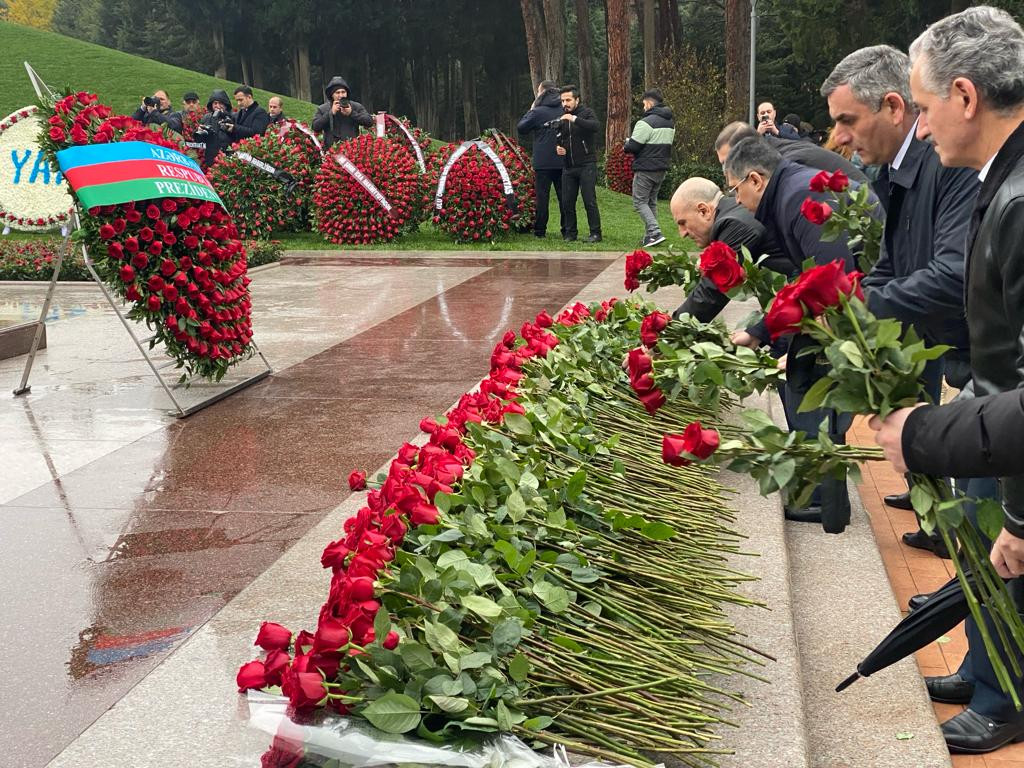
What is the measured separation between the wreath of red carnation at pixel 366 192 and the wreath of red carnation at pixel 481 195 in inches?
19.7

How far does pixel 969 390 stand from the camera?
9.59ft

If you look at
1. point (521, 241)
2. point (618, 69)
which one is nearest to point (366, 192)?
point (521, 241)

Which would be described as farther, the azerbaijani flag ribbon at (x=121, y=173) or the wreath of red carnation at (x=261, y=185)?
the wreath of red carnation at (x=261, y=185)

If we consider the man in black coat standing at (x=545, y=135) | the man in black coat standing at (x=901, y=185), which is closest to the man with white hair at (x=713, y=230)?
the man in black coat standing at (x=901, y=185)

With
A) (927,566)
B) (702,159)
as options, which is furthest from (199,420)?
(702,159)

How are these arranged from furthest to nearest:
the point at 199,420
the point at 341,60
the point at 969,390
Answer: the point at 341,60 < the point at 199,420 < the point at 969,390

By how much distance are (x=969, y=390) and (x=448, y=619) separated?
4.71 ft

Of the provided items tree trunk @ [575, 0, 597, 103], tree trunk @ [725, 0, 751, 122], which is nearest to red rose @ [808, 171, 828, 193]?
tree trunk @ [725, 0, 751, 122]

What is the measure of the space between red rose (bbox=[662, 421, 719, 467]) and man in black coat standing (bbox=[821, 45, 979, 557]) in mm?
1428

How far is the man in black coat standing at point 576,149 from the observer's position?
14969 mm

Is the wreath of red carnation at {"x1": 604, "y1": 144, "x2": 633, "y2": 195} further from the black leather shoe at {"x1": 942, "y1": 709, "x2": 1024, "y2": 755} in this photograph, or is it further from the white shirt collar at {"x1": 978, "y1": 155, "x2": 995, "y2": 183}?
the white shirt collar at {"x1": 978, "y1": 155, "x2": 995, "y2": 183}

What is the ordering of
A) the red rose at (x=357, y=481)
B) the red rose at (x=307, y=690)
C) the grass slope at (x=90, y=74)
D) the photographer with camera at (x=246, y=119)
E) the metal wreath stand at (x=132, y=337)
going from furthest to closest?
the grass slope at (x=90, y=74), the photographer with camera at (x=246, y=119), the metal wreath stand at (x=132, y=337), the red rose at (x=357, y=481), the red rose at (x=307, y=690)

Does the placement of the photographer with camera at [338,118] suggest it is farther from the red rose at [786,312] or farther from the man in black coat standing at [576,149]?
the red rose at [786,312]

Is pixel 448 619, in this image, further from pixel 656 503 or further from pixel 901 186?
pixel 901 186
